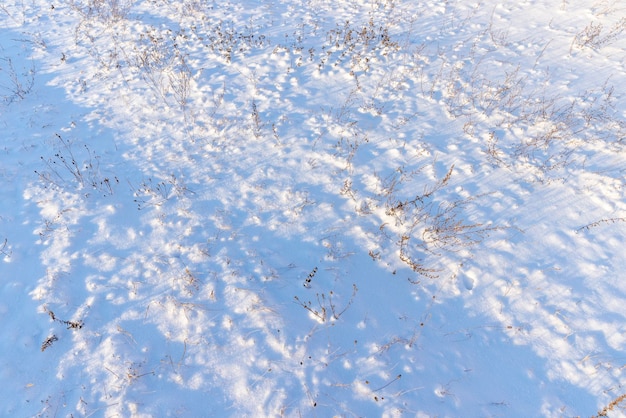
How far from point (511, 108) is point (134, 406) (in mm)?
6579

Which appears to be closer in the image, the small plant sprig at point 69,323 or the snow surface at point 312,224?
the snow surface at point 312,224

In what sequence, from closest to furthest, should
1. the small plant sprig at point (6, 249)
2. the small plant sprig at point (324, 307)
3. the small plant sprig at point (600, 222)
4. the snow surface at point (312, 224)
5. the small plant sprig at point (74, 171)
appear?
the snow surface at point (312, 224)
the small plant sprig at point (324, 307)
the small plant sprig at point (6, 249)
the small plant sprig at point (600, 222)
the small plant sprig at point (74, 171)

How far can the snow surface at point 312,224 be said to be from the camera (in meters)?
3.43

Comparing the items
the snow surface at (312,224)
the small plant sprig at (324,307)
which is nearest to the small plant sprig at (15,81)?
the snow surface at (312,224)

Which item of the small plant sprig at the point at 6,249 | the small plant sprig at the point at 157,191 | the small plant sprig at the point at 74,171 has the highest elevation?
the small plant sprig at the point at 74,171

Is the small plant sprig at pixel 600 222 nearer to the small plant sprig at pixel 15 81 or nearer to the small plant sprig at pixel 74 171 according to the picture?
the small plant sprig at pixel 74 171

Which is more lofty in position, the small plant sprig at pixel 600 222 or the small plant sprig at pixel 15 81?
the small plant sprig at pixel 15 81

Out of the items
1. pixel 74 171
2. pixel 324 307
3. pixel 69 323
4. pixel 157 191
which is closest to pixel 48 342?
pixel 69 323

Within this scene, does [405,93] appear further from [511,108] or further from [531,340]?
[531,340]

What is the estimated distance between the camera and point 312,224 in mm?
4566

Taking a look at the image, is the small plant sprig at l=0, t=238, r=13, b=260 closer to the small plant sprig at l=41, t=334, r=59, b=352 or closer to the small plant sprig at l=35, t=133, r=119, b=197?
the small plant sprig at l=35, t=133, r=119, b=197

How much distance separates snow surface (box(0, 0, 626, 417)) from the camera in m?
3.43

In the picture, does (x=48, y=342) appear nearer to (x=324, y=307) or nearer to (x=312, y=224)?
(x=324, y=307)

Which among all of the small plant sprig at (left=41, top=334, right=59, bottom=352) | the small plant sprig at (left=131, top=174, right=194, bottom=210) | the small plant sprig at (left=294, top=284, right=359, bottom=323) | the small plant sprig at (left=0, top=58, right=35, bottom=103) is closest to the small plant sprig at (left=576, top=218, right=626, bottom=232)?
the small plant sprig at (left=294, top=284, right=359, bottom=323)
